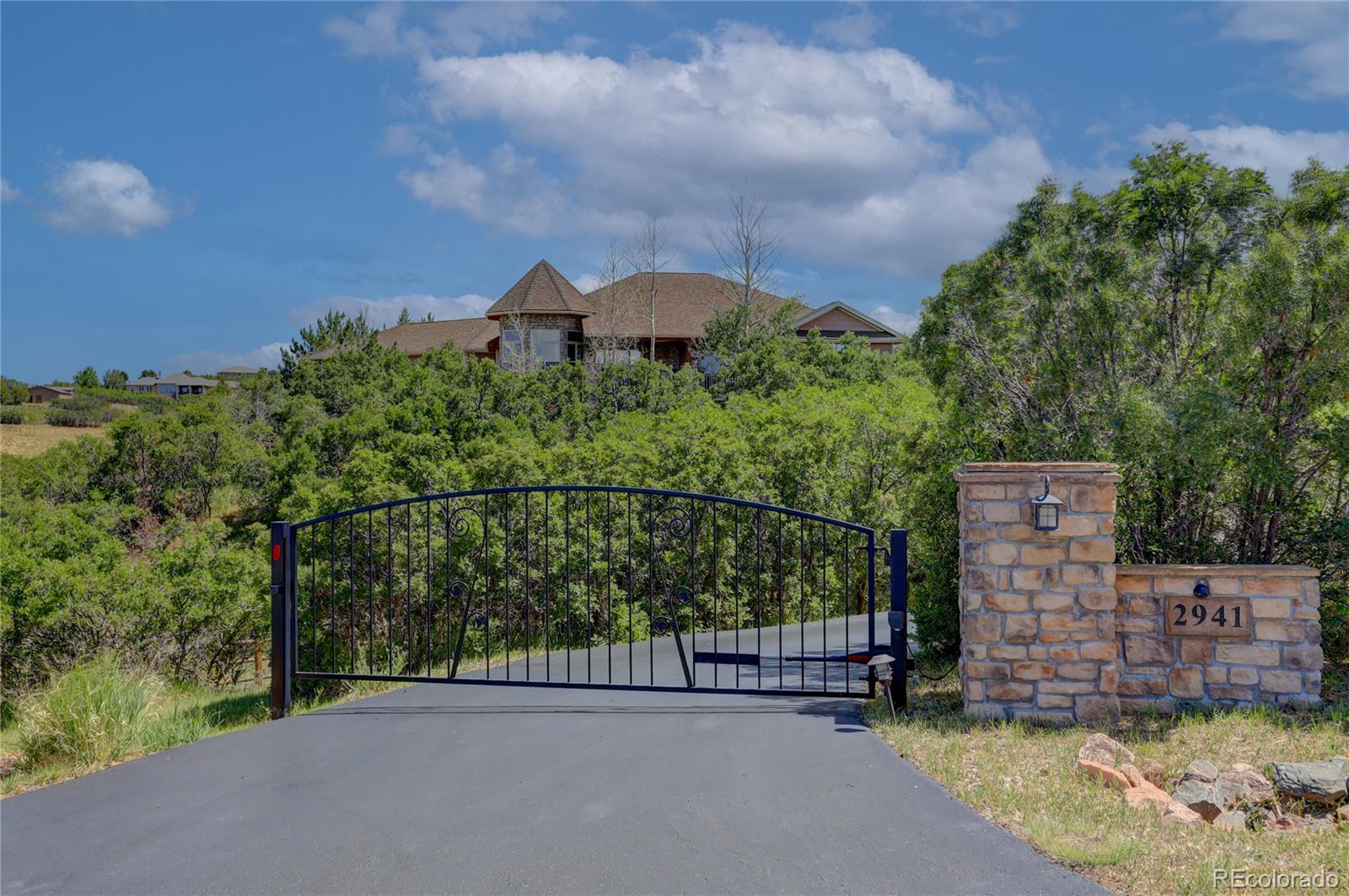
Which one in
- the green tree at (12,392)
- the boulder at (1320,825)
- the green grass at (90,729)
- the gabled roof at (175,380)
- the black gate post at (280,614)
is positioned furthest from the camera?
the gabled roof at (175,380)

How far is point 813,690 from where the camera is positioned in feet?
21.7

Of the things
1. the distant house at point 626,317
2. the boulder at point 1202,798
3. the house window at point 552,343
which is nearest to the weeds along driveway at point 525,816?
the boulder at point 1202,798

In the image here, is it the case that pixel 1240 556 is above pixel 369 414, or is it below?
below

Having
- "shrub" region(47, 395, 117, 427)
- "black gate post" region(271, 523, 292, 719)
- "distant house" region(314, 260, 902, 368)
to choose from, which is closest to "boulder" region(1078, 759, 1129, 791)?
"black gate post" region(271, 523, 292, 719)

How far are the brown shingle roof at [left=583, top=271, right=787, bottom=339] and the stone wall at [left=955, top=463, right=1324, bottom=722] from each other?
28.2 m

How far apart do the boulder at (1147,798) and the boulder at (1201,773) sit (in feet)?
0.56

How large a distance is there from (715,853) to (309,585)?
30.9 feet

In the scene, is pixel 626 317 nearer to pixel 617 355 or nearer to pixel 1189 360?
pixel 617 355

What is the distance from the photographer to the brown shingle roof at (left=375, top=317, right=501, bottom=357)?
136ft

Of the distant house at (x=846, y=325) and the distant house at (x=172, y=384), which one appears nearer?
the distant house at (x=846, y=325)

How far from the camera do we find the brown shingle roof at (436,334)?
4131 cm

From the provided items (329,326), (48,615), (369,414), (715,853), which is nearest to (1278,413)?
(715,853)

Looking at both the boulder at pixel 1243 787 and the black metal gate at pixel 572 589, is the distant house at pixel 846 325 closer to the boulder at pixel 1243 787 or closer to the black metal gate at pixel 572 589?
the black metal gate at pixel 572 589

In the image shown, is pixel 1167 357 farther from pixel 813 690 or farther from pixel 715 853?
pixel 715 853
